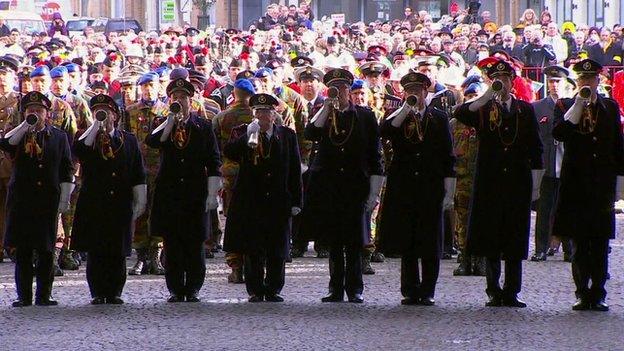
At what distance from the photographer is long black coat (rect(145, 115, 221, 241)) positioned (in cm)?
1391

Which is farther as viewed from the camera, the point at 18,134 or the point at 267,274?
the point at 267,274

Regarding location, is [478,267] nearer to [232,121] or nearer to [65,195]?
[232,121]

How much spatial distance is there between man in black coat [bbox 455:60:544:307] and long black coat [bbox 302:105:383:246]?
30.1 inches

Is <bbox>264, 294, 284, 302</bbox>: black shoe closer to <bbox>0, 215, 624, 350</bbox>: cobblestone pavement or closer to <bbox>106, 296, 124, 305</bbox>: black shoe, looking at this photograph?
<bbox>0, 215, 624, 350</bbox>: cobblestone pavement

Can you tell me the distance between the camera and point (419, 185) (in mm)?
13539

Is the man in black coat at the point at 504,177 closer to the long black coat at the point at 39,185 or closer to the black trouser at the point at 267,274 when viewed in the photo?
the black trouser at the point at 267,274

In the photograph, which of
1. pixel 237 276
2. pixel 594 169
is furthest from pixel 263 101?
pixel 594 169

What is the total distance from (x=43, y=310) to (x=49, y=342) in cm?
158

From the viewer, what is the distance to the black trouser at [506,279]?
13.3 metres

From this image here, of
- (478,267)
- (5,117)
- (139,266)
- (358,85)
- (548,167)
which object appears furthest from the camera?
(548,167)


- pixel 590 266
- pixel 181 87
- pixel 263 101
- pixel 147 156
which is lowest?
pixel 590 266

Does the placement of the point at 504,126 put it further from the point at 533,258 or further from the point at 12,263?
the point at 12,263

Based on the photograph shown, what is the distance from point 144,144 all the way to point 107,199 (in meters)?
2.46

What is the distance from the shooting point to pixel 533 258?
16938mm
